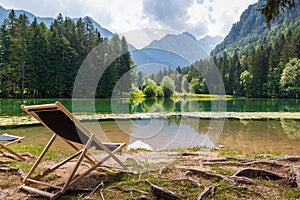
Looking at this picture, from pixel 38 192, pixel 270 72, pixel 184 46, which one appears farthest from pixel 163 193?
pixel 270 72

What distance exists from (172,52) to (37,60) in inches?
1710

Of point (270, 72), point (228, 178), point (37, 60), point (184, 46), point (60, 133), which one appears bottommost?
point (228, 178)

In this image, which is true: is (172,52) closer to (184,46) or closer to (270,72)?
(184,46)

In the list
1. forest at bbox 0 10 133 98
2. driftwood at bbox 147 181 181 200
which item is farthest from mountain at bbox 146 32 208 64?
forest at bbox 0 10 133 98

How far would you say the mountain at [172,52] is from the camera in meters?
5.99

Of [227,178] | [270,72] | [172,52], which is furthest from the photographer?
[270,72]

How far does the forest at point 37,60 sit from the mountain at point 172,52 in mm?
33431

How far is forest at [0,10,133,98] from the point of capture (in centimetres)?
4191

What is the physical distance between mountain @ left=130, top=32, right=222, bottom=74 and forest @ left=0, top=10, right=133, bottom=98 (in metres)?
33.4

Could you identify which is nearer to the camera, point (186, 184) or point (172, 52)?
point (186, 184)

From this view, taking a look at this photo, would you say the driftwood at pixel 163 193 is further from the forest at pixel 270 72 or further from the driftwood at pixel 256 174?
the forest at pixel 270 72

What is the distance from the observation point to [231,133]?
13.7 metres

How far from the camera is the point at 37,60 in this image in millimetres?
44125

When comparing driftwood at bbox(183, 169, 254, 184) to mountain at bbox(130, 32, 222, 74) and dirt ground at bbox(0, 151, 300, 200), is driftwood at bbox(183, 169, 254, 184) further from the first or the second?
mountain at bbox(130, 32, 222, 74)
